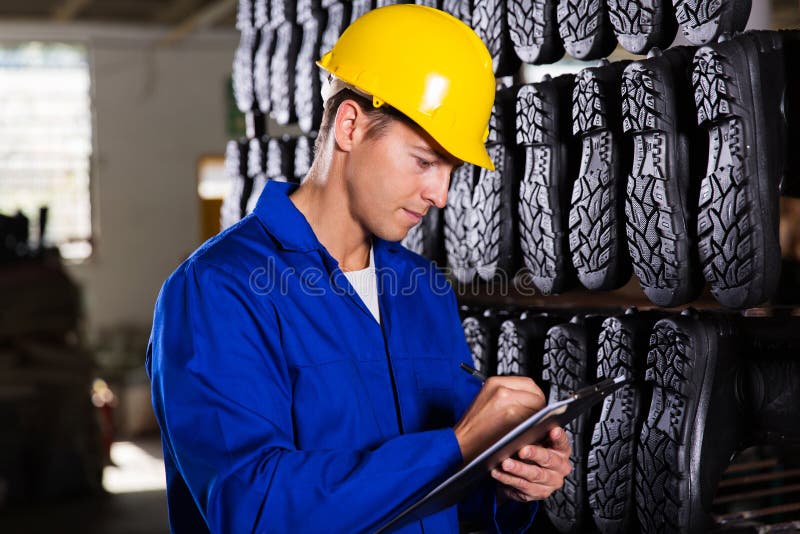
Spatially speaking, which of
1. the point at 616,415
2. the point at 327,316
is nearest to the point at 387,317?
the point at 327,316

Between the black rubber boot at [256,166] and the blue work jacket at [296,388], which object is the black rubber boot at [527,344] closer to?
the blue work jacket at [296,388]

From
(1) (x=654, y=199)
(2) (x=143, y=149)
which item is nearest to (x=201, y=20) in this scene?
(2) (x=143, y=149)

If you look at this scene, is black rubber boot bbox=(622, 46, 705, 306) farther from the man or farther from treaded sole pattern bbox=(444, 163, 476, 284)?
treaded sole pattern bbox=(444, 163, 476, 284)

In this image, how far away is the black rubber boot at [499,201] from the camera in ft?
6.64

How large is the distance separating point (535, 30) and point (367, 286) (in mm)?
767

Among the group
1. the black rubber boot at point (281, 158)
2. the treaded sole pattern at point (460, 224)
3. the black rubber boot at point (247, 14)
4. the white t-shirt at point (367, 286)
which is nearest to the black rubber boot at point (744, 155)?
the white t-shirt at point (367, 286)

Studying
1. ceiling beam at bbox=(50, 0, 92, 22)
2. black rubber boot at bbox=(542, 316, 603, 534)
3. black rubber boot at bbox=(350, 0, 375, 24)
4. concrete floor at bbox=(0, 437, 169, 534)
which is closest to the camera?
black rubber boot at bbox=(542, 316, 603, 534)

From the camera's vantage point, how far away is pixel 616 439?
5.79 feet

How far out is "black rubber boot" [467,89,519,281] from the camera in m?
2.03

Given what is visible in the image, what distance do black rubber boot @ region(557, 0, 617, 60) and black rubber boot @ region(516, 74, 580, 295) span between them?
7 centimetres

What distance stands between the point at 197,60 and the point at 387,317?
9675 mm

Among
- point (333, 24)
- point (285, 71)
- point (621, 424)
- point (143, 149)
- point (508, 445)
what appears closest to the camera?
point (508, 445)

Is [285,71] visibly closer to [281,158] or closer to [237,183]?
[281,158]

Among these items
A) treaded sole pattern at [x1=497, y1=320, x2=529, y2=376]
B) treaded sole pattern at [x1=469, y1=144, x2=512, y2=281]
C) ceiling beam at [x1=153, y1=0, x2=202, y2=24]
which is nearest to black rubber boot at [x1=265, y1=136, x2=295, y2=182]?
treaded sole pattern at [x1=469, y1=144, x2=512, y2=281]
